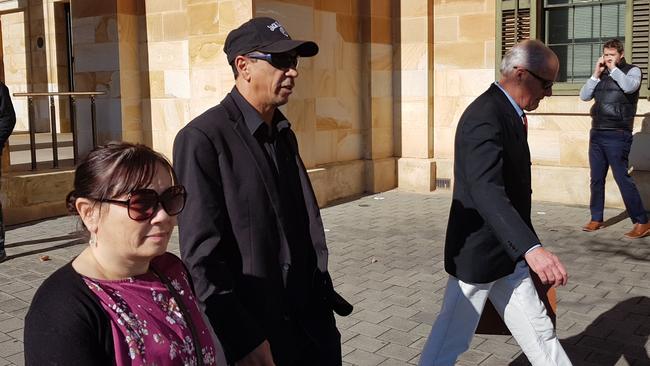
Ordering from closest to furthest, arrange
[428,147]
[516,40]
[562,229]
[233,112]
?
[233,112] < [562,229] < [516,40] < [428,147]

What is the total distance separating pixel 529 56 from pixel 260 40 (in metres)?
1.42

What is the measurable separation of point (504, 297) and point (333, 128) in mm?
7215

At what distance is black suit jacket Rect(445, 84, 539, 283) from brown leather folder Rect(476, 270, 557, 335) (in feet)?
0.67

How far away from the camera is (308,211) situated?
271 centimetres

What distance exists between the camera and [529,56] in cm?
334

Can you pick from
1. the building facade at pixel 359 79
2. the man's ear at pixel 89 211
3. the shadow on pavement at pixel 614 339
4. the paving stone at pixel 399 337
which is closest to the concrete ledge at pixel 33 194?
the building facade at pixel 359 79

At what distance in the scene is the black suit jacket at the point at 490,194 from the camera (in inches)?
126

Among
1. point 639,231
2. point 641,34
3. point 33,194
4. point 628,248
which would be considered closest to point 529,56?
point 628,248

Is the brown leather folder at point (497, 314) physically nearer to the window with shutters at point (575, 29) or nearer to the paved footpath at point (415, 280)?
the paved footpath at point (415, 280)

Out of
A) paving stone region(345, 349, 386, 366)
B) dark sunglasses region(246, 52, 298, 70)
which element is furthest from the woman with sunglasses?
paving stone region(345, 349, 386, 366)

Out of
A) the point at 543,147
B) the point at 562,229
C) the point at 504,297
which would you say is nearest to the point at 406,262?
the point at 562,229

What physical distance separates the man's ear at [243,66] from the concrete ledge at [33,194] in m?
6.92

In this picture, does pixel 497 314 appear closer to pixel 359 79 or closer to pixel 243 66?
pixel 243 66

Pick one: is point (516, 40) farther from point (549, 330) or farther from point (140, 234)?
point (140, 234)
